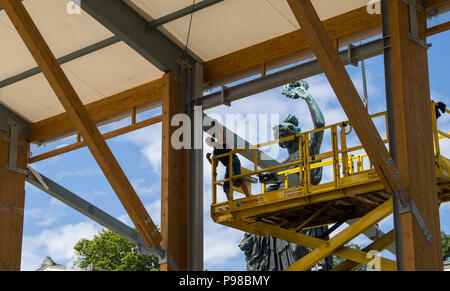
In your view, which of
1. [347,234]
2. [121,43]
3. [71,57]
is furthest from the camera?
[71,57]

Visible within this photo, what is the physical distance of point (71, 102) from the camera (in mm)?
14984

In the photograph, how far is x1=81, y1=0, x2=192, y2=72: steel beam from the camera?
1723cm

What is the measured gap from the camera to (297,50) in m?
17.8

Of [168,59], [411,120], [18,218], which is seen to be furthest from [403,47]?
[18,218]

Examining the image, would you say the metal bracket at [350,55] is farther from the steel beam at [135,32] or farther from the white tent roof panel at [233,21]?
the steel beam at [135,32]

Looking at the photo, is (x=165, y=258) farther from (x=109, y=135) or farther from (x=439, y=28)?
(x=439, y=28)

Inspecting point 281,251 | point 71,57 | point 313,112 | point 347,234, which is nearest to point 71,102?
point 71,57

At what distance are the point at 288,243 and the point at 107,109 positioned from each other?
8938 mm

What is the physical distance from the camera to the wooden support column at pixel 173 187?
17.4 metres

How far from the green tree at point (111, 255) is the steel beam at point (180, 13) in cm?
3709

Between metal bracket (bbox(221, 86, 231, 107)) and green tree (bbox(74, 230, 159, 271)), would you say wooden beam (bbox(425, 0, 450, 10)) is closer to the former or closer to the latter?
metal bracket (bbox(221, 86, 231, 107))

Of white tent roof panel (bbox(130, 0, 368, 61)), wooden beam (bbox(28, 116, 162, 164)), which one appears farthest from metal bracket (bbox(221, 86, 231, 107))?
wooden beam (bbox(28, 116, 162, 164))

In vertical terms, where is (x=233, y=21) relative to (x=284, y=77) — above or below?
above

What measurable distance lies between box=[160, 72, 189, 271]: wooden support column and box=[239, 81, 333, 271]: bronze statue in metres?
7.19
